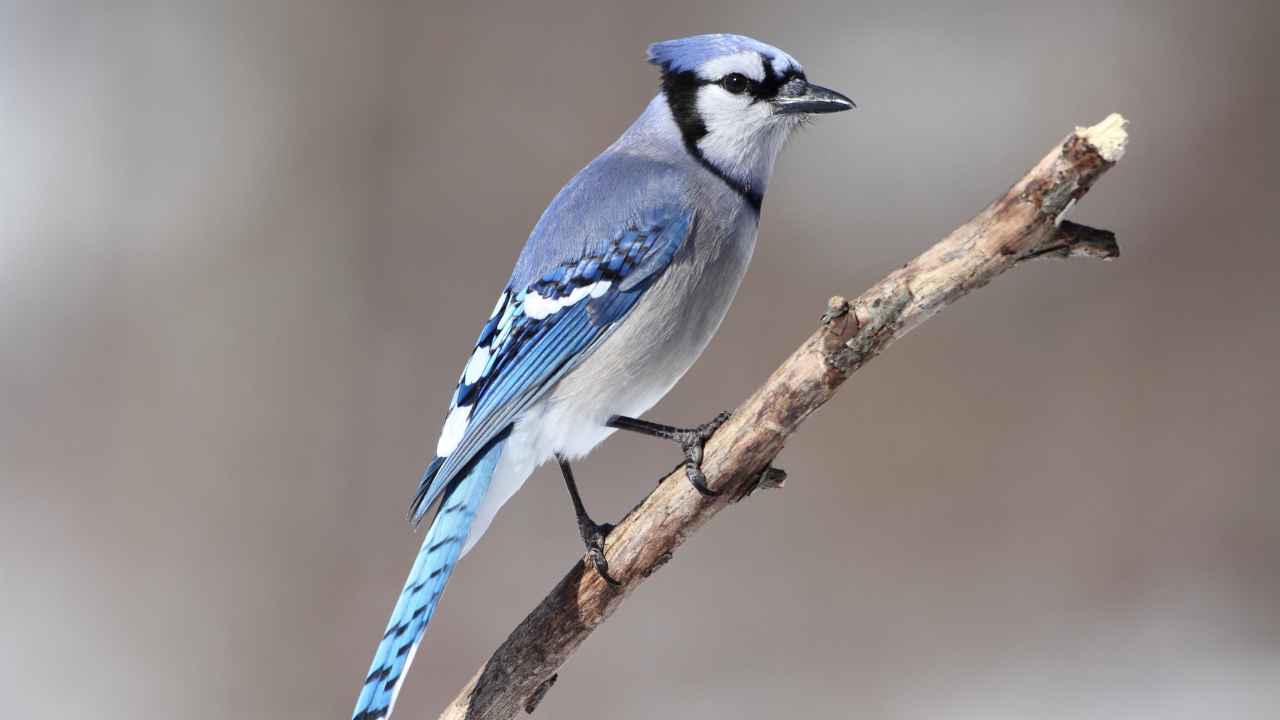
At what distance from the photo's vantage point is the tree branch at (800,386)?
106 cm

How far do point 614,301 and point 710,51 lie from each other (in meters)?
0.37

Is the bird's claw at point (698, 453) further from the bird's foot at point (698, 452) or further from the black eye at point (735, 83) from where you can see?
the black eye at point (735, 83)

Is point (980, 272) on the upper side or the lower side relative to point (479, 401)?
lower

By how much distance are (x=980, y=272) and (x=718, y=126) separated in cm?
55

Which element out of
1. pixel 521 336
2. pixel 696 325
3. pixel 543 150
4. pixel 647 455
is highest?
pixel 543 150

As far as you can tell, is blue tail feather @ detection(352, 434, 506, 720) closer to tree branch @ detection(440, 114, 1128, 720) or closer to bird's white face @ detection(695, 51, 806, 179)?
tree branch @ detection(440, 114, 1128, 720)

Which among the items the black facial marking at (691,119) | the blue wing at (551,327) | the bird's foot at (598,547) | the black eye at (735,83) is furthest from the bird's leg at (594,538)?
the black eye at (735,83)

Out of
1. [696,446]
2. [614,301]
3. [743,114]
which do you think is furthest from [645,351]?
[743,114]

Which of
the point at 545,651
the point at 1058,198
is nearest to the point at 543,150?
the point at 545,651

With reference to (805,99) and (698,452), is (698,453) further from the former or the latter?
(805,99)

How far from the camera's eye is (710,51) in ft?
4.86

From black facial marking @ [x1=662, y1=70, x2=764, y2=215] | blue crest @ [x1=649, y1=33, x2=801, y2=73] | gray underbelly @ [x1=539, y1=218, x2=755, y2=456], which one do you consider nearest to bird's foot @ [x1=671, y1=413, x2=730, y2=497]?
gray underbelly @ [x1=539, y1=218, x2=755, y2=456]

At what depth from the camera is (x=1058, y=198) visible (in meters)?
1.05

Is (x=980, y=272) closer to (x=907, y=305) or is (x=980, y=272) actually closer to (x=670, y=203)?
(x=907, y=305)
